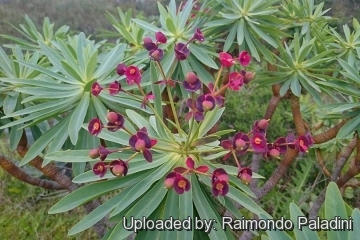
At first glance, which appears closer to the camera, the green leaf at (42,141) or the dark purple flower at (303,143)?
the dark purple flower at (303,143)

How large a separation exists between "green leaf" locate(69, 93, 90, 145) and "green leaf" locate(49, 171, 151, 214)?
0.61 feet

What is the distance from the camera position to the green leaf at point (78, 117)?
3.96 ft

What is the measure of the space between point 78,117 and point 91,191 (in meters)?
0.29

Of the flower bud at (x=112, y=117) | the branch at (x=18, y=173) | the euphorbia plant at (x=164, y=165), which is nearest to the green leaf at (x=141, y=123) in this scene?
the euphorbia plant at (x=164, y=165)

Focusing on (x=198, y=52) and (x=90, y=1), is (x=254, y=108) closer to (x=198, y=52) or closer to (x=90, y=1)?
(x=90, y=1)

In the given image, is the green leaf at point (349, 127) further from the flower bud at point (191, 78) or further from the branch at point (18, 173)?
the branch at point (18, 173)

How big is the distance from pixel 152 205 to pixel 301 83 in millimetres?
893

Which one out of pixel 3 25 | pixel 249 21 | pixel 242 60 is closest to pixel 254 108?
pixel 249 21

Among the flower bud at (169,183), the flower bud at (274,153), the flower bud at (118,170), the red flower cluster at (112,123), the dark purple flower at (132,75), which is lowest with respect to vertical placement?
the flower bud at (169,183)

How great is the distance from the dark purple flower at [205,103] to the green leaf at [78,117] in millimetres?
452

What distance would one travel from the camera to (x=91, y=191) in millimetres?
1045

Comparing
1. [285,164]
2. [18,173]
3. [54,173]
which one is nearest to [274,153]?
[285,164]

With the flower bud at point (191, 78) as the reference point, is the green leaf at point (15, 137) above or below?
above

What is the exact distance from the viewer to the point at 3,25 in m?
2.98
